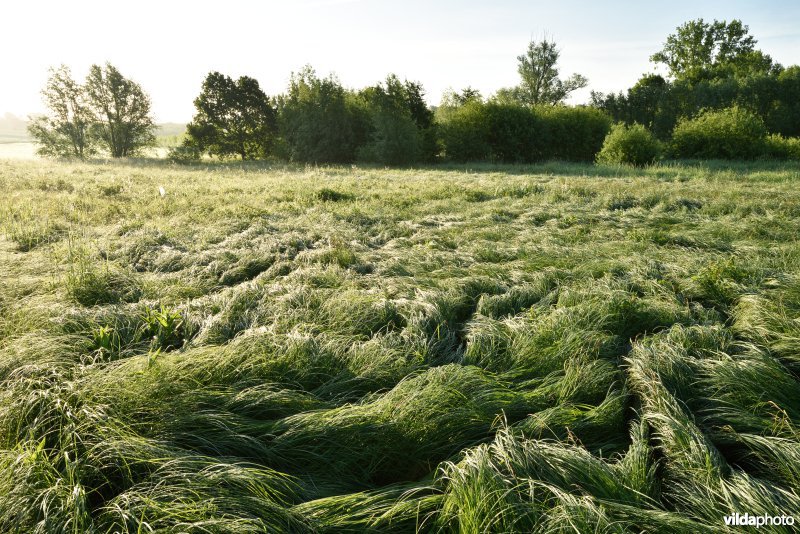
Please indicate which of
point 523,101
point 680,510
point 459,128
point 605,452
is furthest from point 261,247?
point 523,101

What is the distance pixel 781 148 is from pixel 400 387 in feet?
92.6

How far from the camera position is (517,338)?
3410mm

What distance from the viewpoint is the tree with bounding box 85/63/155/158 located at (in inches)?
1371

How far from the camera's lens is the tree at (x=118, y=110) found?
114 ft

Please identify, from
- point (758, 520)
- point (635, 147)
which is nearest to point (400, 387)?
point (758, 520)

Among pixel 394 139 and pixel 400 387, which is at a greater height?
pixel 394 139

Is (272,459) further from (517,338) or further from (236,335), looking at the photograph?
(517,338)

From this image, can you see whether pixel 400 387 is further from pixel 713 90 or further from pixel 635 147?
pixel 713 90

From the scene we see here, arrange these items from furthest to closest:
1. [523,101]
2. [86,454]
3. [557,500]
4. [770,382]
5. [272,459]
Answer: [523,101] → [770,382] → [272,459] → [86,454] → [557,500]

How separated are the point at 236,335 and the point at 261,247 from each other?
2944 millimetres

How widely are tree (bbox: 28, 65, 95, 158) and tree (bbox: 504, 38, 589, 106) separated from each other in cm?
3737

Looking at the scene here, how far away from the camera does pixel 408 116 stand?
27297 millimetres

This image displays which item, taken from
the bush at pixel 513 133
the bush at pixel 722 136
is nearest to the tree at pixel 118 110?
the bush at pixel 513 133

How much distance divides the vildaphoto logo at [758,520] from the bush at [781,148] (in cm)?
2713
